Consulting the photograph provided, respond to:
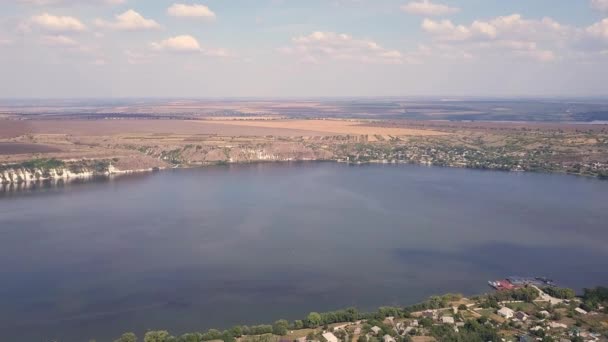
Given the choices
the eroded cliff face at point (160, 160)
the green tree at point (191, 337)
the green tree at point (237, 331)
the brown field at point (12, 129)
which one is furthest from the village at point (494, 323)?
the brown field at point (12, 129)

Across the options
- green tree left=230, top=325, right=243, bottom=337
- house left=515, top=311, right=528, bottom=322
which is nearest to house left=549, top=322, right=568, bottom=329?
house left=515, top=311, right=528, bottom=322

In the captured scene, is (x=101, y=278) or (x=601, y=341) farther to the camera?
(x=101, y=278)

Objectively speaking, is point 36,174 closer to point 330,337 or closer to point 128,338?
point 128,338

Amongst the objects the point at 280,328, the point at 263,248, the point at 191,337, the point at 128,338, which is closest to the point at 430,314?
the point at 280,328

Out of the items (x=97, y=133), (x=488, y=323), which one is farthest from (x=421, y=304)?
→ (x=97, y=133)

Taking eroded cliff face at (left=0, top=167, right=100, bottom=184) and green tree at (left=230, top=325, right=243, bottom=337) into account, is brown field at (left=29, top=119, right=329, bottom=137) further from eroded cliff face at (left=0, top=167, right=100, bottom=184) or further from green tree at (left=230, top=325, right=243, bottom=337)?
green tree at (left=230, top=325, right=243, bottom=337)

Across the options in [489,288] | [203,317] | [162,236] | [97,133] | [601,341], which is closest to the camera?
[601,341]

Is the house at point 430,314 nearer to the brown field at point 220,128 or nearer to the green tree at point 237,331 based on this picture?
the green tree at point 237,331

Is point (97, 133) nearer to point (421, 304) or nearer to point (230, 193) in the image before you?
point (230, 193)
